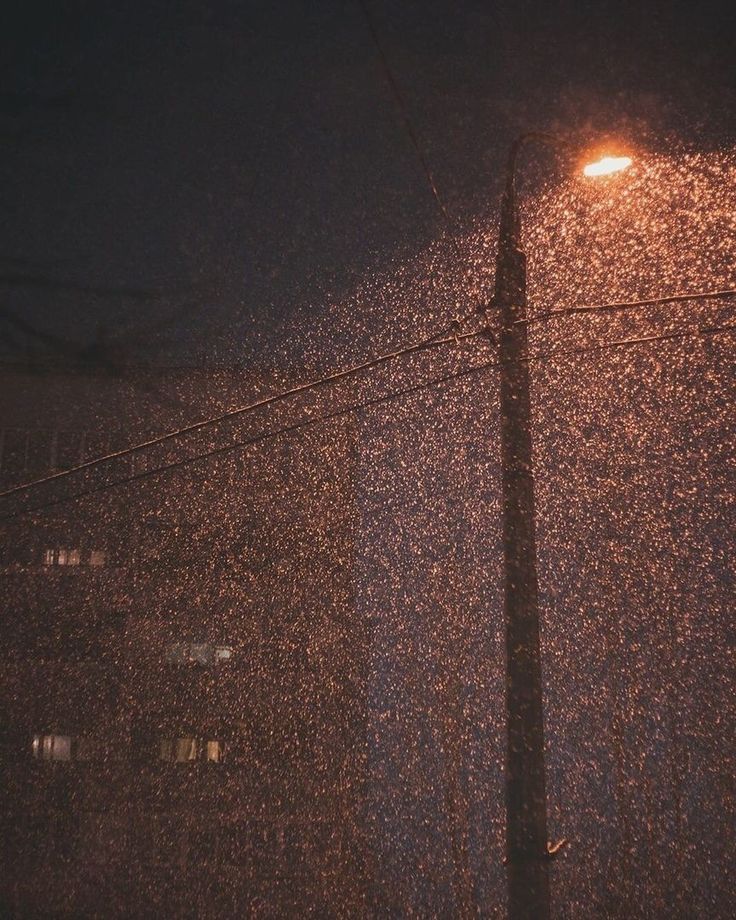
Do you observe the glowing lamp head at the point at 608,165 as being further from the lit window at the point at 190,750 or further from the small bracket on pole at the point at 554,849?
the lit window at the point at 190,750

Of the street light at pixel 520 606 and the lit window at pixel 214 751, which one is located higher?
the street light at pixel 520 606

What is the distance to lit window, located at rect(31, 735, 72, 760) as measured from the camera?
1448cm

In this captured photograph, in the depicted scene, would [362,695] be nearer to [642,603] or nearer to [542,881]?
[642,603]

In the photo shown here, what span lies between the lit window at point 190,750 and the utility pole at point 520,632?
1156 centimetres

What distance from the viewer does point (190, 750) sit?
48.4 feet

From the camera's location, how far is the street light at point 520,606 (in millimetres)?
4008

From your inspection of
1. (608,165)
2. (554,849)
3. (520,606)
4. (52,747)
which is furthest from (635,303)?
(52,747)

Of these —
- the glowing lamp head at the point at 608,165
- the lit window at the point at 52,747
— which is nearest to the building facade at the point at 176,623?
the lit window at the point at 52,747

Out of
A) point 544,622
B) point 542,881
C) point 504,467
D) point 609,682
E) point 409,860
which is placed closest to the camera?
point 542,881

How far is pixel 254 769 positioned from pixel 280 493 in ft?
15.2

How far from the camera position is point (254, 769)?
47.8ft

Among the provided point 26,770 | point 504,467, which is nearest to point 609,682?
point 26,770

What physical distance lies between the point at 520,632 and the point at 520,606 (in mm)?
132

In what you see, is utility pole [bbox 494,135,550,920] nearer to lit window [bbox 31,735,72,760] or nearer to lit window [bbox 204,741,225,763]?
lit window [bbox 204,741,225,763]
